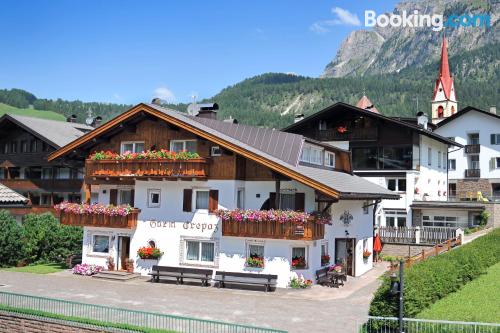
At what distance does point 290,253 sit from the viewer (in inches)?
957

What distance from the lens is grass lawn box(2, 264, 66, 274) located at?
28.6 meters

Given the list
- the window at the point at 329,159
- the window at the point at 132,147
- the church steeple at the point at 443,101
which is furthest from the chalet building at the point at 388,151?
the church steeple at the point at 443,101

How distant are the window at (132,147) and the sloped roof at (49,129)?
1731 cm

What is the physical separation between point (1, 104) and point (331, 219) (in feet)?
454

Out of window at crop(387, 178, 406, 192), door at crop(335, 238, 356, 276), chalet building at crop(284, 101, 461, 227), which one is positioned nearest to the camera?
door at crop(335, 238, 356, 276)

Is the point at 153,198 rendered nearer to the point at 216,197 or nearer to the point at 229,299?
the point at 216,197

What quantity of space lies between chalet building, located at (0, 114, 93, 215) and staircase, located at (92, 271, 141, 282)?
18983 millimetres

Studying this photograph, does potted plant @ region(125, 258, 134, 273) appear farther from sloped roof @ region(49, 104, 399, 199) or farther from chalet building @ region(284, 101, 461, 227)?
chalet building @ region(284, 101, 461, 227)

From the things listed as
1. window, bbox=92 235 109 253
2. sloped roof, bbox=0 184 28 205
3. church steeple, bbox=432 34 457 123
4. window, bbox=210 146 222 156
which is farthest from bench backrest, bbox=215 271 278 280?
church steeple, bbox=432 34 457 123

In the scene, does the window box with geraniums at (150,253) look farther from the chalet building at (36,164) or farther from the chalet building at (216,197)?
the chalet building at (36,164)

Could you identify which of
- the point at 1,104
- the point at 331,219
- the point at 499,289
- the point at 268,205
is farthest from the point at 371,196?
the point at 1,104

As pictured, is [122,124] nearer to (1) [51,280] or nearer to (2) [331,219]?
(1) [51,280]

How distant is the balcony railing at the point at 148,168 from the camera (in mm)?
25875

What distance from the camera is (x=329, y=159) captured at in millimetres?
31016
